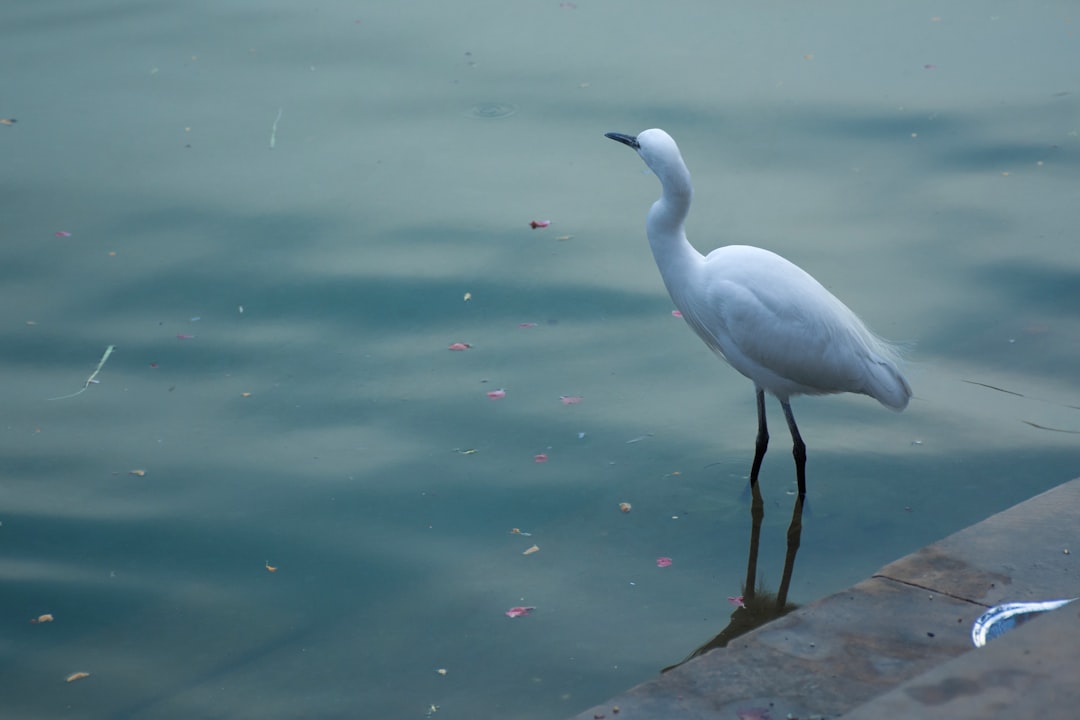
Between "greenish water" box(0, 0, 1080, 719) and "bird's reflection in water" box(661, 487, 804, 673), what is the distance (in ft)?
0.14

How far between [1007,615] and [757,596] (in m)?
0.99

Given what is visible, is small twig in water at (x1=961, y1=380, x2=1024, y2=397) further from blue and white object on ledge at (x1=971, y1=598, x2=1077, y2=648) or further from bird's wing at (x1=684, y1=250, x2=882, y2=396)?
blue and white object on ledge at (x1=971, y1=598, x2=1077, y2=648)

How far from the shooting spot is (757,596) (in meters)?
3.97

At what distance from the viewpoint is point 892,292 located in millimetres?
5555

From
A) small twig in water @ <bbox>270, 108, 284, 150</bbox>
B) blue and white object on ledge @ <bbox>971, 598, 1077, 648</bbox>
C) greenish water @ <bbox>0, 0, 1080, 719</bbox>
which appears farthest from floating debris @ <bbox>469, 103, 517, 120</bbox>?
blue and white object on ledge @ <bbox>971, 598, 1077, 648</bbox>

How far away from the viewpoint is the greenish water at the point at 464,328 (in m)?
3.87

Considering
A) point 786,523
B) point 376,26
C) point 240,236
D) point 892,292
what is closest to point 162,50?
point 376,26

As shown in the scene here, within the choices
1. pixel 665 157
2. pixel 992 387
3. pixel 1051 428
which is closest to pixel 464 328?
pixel 665 157

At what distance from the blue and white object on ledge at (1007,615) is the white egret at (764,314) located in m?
1.19

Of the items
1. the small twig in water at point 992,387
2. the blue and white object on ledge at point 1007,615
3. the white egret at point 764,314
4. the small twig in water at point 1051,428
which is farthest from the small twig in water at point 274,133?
the blue and white object on ledge at point 1007,615

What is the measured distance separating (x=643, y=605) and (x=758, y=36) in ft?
16.7

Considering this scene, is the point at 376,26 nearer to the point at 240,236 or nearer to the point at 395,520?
the point at 240,236

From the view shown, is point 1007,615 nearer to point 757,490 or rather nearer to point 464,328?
point 757,490

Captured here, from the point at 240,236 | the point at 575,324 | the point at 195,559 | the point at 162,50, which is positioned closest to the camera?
the point at 195,559
